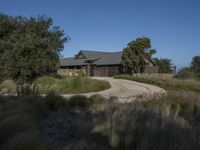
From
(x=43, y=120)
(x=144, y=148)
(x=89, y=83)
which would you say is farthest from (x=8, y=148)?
(x=89, y=83)

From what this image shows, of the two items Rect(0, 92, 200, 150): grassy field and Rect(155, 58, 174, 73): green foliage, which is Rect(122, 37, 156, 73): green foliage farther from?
Rect(0, 92, 200, 150): grassy field

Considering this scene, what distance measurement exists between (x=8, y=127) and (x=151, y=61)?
2071 inches

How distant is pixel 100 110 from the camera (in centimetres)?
966

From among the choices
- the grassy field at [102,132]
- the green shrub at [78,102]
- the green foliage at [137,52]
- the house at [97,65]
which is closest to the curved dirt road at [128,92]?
the green shrub at [78,102]

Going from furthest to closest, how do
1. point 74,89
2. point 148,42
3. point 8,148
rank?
point 148,42 → point 74,89 → point 8,148

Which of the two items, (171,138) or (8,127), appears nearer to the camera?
(8,127)

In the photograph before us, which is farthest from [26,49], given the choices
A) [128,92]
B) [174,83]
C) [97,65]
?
[97,65]

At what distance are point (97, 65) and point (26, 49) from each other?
1209 inches

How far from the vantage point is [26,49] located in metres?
30.0

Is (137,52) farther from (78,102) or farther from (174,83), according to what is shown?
(78,102)

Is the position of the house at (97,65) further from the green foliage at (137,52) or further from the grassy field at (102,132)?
the grassy field at (102,132)

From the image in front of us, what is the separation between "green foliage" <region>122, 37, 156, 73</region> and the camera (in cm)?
4997

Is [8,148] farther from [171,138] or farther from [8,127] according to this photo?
[171,138]

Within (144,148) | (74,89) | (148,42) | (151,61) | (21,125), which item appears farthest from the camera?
(151,61)
